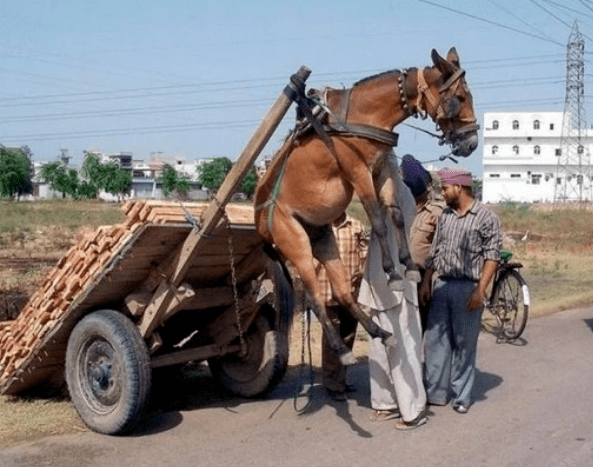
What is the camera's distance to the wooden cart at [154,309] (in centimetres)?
664

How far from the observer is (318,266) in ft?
24.4

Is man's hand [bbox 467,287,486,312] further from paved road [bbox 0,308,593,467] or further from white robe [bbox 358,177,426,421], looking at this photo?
paved road [bbox 0,308,593,467]

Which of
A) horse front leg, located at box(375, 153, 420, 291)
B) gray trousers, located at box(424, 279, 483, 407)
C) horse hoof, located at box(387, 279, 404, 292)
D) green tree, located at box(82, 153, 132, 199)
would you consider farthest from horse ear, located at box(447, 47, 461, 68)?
green tree, located at box(82, 153, 132, 199)

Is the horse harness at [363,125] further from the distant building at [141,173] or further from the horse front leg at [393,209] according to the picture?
the distant building at [141,173]

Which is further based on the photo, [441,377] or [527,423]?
[441,377]

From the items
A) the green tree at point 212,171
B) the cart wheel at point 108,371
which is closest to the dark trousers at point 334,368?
the cart wheel at point 108,371

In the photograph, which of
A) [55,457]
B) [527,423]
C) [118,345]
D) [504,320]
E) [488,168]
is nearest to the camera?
[55,457]

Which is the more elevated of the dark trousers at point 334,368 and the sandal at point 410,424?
the dark trousers at point 334,368

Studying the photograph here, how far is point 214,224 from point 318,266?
1101 mm

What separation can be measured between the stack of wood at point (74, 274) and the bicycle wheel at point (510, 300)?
16.7ft

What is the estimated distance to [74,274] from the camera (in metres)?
6.99

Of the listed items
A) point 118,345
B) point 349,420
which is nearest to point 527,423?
point 349,420

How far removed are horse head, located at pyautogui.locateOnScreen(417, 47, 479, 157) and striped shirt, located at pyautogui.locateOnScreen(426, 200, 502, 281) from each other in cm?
156

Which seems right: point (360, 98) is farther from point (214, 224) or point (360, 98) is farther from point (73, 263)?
point (73, 263)
